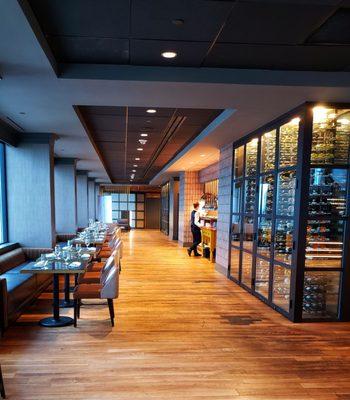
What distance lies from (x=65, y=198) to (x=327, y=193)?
745cm

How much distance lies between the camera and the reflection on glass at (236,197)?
20.1ft

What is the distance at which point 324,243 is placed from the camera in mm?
4047

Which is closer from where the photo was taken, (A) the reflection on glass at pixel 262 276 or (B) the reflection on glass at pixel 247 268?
(A) the reflection on glass at pixel 262 276

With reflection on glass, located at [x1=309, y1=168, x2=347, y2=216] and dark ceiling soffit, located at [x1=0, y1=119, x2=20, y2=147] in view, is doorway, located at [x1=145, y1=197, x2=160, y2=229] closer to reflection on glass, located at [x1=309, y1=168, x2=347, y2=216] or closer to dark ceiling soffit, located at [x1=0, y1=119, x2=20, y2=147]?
dark ceiling soffit, located at [x1=0, y1=119, x2=20, y2=147]

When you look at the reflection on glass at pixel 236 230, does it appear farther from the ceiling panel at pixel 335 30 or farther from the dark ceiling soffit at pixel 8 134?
the dark ceiling soffit at pixel 8 134

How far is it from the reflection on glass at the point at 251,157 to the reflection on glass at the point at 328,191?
155 centimetres

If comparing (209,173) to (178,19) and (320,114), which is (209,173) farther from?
(178,19)

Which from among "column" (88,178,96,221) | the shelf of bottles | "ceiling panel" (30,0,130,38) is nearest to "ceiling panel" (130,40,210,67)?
"ceiling panel" (30,0,130,38)

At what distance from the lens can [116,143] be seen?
7246 mm

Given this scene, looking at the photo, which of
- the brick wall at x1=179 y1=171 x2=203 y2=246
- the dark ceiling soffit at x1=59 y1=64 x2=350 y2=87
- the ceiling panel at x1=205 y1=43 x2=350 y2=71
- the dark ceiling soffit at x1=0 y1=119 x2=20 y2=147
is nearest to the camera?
the ceiling panel at x1=205 y1=43 x2=350 y2=71

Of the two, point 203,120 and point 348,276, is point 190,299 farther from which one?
point 203,120

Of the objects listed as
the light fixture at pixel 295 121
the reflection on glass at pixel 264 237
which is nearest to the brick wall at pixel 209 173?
the reflection on glass at pixel 264 237

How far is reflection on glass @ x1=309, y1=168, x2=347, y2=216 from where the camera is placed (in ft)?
13.1

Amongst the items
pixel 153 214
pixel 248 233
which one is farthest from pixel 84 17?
pixel 153 214
